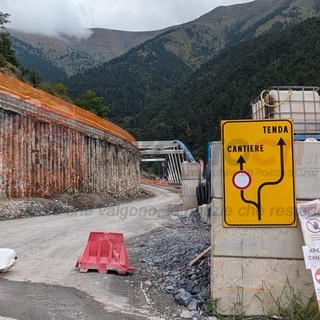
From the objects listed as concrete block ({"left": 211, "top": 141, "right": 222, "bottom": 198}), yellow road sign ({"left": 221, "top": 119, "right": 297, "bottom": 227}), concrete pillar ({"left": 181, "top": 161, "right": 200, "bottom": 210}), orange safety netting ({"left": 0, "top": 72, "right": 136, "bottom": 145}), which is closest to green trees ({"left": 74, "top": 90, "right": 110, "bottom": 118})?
orange safety netting ({"left": 0, "top": 72, "right": 136, "bottom": 145})

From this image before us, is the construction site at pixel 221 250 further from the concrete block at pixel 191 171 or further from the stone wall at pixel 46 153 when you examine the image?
the concrete block at pixel 191 171

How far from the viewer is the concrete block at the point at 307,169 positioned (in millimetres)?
5461

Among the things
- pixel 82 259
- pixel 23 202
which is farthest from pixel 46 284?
pixel 23 202

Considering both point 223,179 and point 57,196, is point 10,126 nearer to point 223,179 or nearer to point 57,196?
point 57,196

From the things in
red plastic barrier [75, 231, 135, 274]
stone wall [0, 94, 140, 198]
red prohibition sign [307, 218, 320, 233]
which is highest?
stone wall [0, 94, 140, 198]

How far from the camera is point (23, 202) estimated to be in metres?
16.5

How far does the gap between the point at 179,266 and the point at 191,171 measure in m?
11.6

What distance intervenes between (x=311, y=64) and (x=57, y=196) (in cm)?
5948

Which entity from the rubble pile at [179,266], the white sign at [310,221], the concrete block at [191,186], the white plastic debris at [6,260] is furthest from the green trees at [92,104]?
the white sign at [310,221]

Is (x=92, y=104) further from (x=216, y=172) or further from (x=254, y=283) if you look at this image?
(x=254, y=283)

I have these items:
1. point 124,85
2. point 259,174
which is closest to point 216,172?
point 259,174

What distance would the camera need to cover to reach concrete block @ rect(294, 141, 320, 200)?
546 centimetres

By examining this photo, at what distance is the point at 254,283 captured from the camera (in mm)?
5469

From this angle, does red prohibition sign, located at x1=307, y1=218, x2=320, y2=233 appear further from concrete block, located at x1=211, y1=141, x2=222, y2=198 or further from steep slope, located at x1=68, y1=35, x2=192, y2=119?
steep slope, located at x1=68, y1=35, x2=192, y2=119
